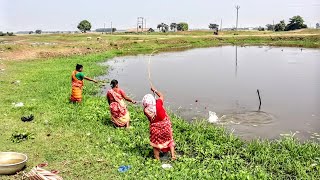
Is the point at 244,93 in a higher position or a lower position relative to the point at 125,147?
higher

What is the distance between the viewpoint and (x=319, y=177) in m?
7.01

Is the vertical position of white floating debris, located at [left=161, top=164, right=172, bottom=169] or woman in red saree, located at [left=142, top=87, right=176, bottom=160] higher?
woman in red saree, located at [left=142, top=87, right=176, bottom=160]

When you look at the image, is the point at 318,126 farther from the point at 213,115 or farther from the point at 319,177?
the point at 319,177

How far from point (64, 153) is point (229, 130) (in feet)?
16.4

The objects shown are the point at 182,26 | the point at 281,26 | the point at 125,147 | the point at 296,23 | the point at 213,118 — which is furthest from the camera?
the point at 182,26

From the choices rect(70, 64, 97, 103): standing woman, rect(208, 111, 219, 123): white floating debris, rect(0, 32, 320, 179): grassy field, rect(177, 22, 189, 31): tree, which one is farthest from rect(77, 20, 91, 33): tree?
rect(208, 111, 219, 123): white floating debris

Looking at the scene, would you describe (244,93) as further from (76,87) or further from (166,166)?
(166,166)

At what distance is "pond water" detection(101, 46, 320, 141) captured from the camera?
11.7 meters

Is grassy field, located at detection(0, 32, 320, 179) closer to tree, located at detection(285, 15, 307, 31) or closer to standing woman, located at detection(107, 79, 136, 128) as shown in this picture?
standing woman, located at detection(107, 79, 136, 128)

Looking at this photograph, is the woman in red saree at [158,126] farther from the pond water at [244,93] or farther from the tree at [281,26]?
the tree at [281,26]

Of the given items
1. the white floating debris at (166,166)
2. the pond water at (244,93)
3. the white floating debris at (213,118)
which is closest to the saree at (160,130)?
the white floating debris at (166,166)

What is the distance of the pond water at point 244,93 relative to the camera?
38.4 feet

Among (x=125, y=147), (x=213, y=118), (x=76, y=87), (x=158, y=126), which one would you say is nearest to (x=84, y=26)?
(x=76, y=87)

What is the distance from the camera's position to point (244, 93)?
17.5 m
